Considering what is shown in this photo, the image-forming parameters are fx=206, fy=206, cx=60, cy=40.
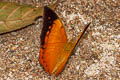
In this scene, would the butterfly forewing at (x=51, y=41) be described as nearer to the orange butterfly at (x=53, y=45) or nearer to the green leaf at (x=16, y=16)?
the orange butterfly at (x=53, y=45)

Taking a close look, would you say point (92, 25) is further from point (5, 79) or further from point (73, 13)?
point (5, 79)

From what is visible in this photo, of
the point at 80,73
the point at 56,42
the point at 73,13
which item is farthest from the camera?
A: the point at 73,13

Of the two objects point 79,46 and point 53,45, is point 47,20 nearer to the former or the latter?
point 53,45

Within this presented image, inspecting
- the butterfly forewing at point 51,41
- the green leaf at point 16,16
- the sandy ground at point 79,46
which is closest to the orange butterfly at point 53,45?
the butterfly forewing at point 51,41

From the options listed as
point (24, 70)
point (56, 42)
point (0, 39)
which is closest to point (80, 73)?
point (56, 42)

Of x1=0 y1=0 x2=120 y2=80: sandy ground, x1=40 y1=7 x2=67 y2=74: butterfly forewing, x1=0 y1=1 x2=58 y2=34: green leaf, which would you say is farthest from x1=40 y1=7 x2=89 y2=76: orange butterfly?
x1=0 y1=1 x2=58 y2=34: green leaf

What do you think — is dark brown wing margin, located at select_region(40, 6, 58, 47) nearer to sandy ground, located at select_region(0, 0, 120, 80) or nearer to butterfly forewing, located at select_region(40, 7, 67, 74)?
butterfly forewing, located at select_region(40, 7, 67, 74)
